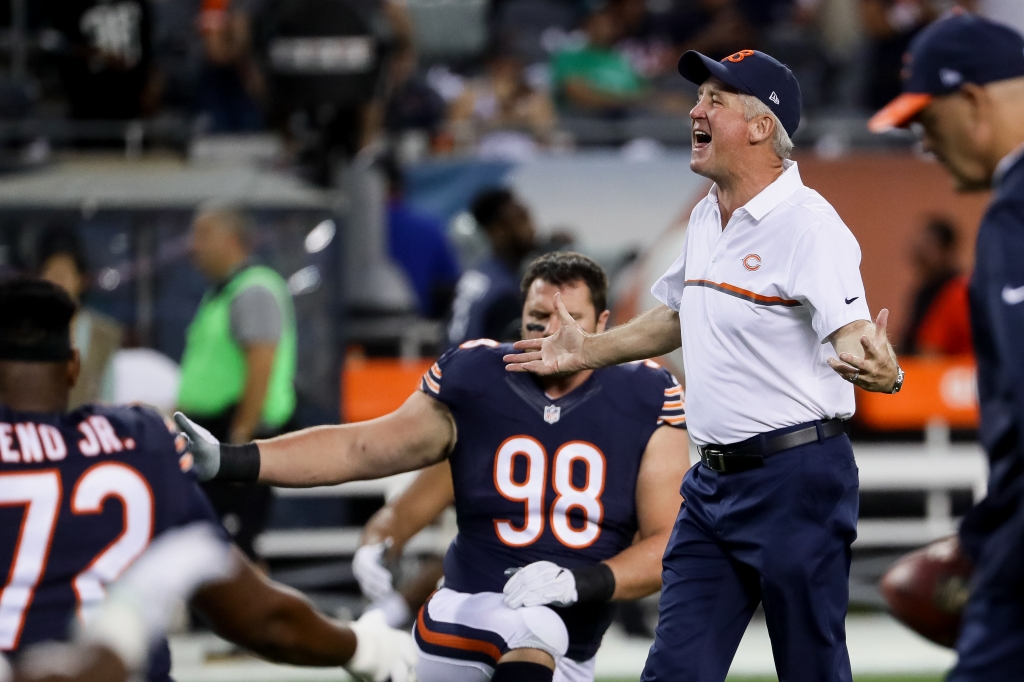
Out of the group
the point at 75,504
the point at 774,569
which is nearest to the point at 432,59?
the point at 774,569

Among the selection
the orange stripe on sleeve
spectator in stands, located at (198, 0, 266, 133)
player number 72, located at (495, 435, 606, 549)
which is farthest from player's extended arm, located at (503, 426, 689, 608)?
spectator in stands, located at (198, 0, 266, 133)

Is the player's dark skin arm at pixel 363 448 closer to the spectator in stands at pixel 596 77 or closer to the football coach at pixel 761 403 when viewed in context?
the football coach at pixel 761 403

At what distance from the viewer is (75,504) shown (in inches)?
111

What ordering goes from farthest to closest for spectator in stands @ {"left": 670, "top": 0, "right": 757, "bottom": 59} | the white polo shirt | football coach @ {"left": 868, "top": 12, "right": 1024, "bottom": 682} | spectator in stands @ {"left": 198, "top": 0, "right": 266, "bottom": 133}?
spectator in stands @ {"left": 670, "top": 0, "right": 757, "bottom": 59}
spectator in stands @ {"left": 198, "top": 0, "right": 266, "bottom": 133}
the white polo shirt
football coach @ {"left": 868, "top": 12, "right": 1024, "bottom": 682}

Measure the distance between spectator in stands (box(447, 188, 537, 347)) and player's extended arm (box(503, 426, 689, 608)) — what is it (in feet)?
7.41

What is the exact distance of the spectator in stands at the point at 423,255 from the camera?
845cm

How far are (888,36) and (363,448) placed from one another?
802 centimetres

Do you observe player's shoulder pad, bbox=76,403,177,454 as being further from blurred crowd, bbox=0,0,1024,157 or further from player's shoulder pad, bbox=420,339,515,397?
blurred crowd, bbox=0,0,1024,157

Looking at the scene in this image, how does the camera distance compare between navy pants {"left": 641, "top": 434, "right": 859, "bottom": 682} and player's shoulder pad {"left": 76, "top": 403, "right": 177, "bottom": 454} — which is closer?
player's shoulder pad {"left": 76, "top": 403, "right": 177, "bottom": 454}

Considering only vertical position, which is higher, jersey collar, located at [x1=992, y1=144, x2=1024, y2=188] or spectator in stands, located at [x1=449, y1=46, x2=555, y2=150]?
spectator in stands, located at [x1=449, y1=46, x2=555, y2=150]

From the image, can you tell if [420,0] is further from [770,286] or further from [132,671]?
[132,671]

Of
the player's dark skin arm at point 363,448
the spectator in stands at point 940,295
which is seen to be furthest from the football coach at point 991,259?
the spectator in stands at point 940,295

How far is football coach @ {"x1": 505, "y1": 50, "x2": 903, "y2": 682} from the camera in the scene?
134 inches

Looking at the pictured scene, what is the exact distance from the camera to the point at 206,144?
31.4 ft
